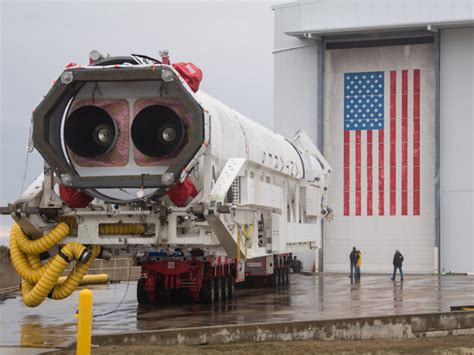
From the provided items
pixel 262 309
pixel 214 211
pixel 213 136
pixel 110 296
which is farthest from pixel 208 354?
pixel 110 296

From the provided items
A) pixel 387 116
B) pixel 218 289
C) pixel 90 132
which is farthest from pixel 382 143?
pixel 90 132

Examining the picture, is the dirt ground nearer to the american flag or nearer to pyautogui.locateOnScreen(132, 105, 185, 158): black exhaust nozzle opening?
pyautogui.locateOnScreen(132, 105, 185, 158): black exhaust nozzle opening

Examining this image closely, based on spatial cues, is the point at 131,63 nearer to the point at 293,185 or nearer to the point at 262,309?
the point at 262,309

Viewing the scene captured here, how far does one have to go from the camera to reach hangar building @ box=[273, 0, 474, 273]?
42.3 meters

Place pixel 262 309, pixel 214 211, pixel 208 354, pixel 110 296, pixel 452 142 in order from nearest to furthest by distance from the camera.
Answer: pixel 208 354 → pixel 214 211 → pixel 262 309 → pixel 110 296 → pixel 452 142

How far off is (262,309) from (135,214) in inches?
181

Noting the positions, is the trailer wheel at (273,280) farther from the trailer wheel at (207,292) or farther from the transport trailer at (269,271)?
the trailer wheel at (207,292)

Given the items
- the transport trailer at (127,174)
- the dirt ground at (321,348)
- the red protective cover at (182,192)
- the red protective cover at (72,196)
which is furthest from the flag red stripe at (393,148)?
the dirt ground at (321,348)

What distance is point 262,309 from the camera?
21.5m

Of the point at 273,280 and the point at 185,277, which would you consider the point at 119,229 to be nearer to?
the point at 185,277

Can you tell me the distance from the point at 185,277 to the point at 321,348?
296 inches

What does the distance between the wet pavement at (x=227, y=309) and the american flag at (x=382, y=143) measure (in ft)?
43.2

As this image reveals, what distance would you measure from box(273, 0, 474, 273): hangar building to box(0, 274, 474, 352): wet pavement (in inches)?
488

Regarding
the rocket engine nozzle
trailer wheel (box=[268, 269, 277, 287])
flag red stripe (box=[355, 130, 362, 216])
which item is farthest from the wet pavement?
flag red stripe (box=[355, 130, 362, 216])
